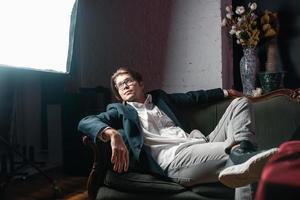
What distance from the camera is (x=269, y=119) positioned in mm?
2262

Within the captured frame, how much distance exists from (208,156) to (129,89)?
744 mm

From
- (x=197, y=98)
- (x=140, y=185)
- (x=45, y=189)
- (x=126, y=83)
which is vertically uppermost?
(x=126, y=83)

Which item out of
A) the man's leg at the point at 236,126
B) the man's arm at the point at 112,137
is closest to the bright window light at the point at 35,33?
the man's arm at the point at 112,137

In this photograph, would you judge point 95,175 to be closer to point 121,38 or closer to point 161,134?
point 161,134

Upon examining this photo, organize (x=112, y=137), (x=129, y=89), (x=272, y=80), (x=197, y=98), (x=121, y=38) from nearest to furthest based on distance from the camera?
(x=112, y=137), (x=129, y=89), (x=197, y=98), (x=272, y=80), (x=121, y=38)

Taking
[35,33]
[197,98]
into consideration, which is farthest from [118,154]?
[35,33]

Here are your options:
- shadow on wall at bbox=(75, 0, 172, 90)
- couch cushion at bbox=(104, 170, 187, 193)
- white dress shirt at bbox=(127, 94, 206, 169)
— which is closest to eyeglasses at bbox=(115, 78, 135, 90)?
white dress shirt at bbox=(127, 94, 206, 169)

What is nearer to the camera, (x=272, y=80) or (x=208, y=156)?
(x=208, y=156)

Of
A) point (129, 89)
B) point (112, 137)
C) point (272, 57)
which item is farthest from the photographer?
point (272, 57)

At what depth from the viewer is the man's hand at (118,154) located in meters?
1.63

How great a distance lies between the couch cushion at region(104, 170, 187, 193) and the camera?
1668mm

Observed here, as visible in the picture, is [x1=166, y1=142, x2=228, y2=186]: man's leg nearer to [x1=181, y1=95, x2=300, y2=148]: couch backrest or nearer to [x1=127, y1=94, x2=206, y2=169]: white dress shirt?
[x1=127, y1=94, x2=206, y2=169]: white dress shirt

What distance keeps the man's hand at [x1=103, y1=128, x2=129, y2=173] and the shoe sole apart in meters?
0.64

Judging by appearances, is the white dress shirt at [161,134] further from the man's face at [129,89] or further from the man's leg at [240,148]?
the man's leg at [240,148]
